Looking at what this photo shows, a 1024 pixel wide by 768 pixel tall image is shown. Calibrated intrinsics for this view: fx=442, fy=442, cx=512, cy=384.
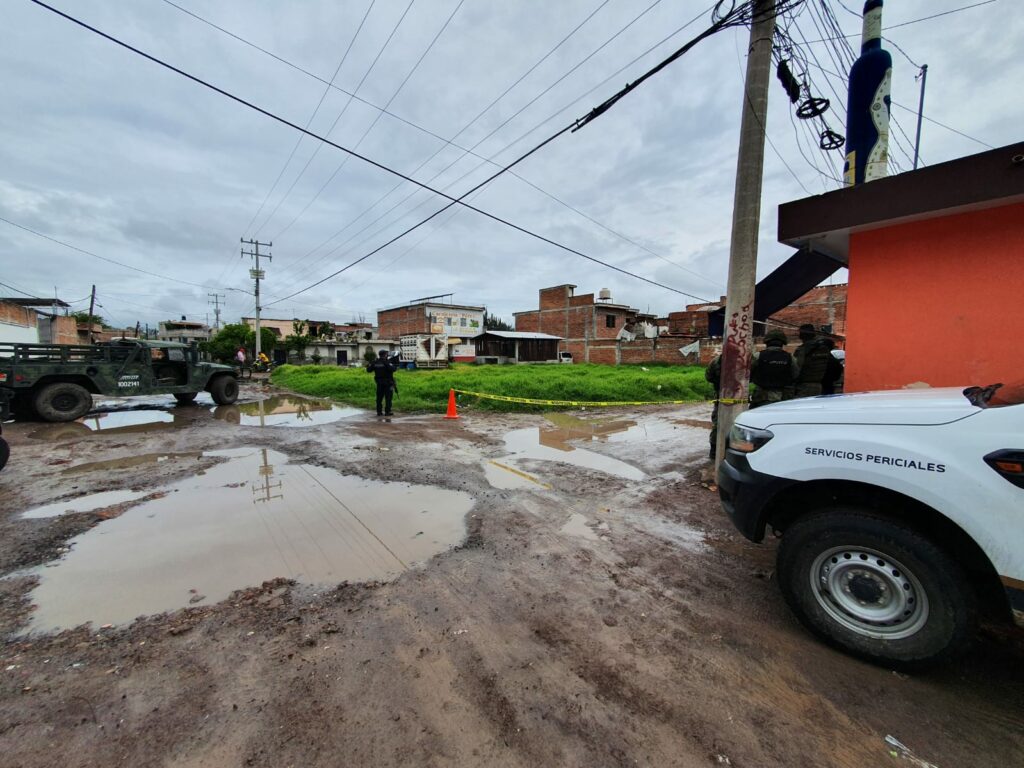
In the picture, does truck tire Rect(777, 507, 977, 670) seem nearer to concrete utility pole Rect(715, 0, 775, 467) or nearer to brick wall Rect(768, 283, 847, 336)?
concrete utility pole Rect(715, 0, 775, 467)

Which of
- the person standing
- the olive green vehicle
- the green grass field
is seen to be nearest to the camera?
the olive green vehicle

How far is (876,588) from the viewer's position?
2367mm

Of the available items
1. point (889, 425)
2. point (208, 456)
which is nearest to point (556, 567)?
point (889, 425)

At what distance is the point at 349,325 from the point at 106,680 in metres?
76.5

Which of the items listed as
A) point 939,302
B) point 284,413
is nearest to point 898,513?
point 939,302

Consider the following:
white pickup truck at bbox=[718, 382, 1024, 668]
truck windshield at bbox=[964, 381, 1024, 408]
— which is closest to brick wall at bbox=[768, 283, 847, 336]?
truck windshield at bbox=[964, 381, 1024, 408]

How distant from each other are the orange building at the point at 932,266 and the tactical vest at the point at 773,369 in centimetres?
67

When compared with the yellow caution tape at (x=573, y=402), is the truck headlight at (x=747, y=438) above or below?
above

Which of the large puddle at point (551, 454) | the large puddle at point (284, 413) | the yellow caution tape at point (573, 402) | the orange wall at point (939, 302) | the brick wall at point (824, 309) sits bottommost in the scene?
the large puddle at point (284, 413)

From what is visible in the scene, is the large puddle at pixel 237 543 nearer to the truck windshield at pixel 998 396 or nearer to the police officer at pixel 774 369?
the truck windshield at pixel 998 396

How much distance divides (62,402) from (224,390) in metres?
3.75

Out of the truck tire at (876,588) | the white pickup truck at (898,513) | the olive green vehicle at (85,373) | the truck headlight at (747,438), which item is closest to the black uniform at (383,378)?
the olive green vehicle at (85,373)

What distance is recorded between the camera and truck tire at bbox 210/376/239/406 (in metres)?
13.5

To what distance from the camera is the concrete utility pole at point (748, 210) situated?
516cm
